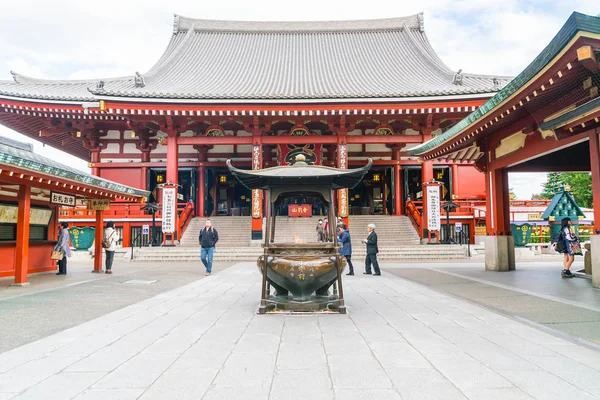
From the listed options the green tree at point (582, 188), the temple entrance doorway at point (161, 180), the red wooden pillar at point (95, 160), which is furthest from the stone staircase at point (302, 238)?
the green tree at point (582, 188)

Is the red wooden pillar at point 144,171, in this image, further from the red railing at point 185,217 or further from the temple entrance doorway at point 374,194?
the temple entrance doorway at point 374,194

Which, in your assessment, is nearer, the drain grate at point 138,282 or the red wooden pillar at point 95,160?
the drain grate at point 138,282

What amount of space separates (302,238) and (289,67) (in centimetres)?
1165

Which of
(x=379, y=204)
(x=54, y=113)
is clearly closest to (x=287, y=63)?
(x=379, y=204)

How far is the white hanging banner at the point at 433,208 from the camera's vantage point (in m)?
16.5

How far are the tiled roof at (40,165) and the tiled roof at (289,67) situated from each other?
254 inches

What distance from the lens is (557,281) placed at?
8938 millimetres

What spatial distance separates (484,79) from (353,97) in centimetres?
876

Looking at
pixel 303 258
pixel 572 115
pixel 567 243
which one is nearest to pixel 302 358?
pixel 303 258

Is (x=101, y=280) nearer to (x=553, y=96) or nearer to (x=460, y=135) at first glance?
(x=460, y=135)

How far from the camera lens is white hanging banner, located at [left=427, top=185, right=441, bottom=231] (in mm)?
16469

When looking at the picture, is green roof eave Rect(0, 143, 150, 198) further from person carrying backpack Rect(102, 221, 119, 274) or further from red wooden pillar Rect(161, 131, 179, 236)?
red wooden pillar Rect(161, 131, 179, 236)

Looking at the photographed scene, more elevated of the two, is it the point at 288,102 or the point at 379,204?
the point at 288,102

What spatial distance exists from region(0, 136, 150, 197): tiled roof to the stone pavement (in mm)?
3728
